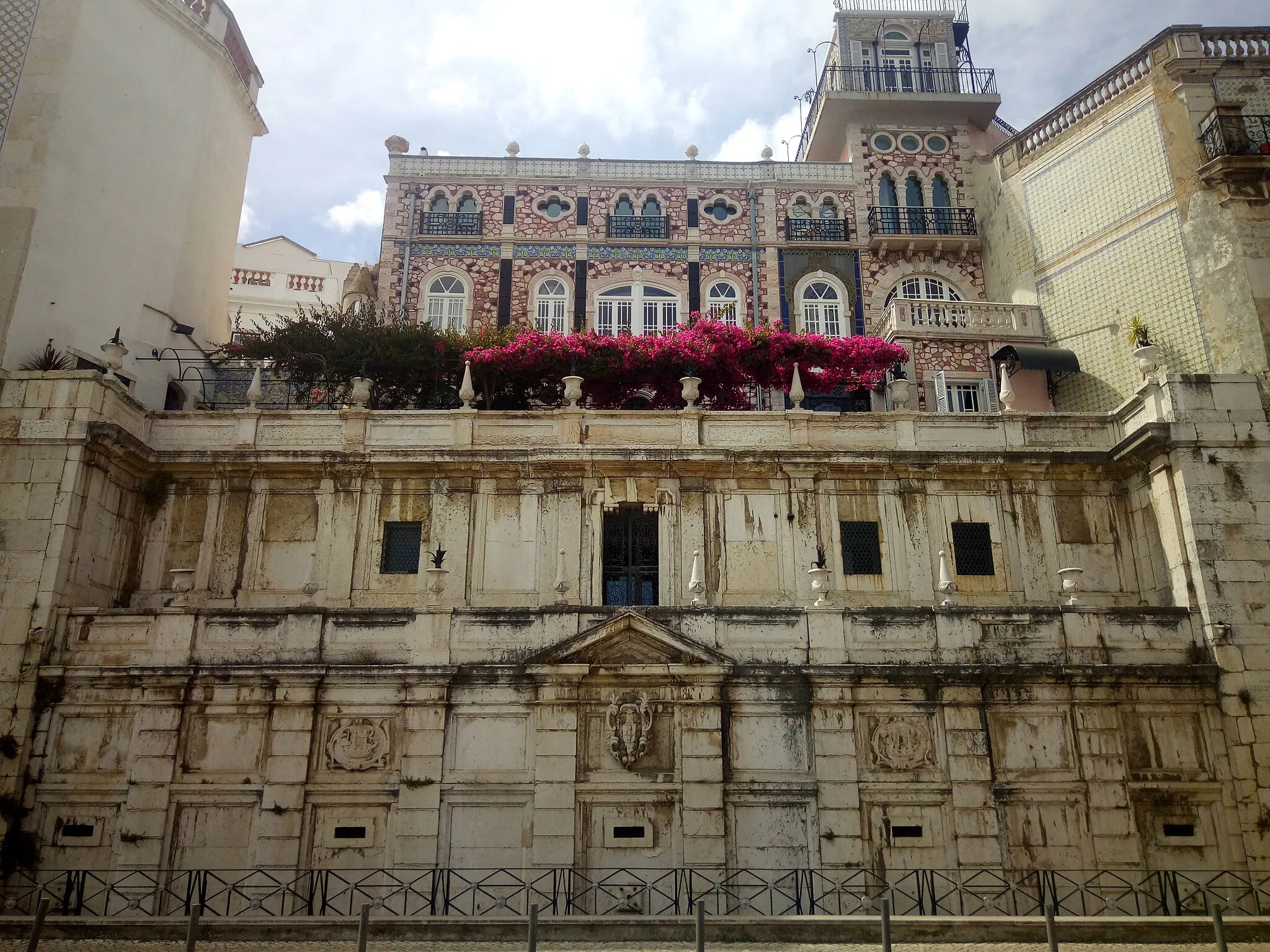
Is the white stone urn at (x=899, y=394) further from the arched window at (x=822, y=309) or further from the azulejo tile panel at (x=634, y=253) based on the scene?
the azulejo tile panel at (x=634, y=253)

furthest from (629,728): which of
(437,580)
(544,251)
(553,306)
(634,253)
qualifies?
(544,251)

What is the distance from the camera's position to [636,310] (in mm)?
28922

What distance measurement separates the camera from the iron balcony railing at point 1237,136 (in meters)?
23.8

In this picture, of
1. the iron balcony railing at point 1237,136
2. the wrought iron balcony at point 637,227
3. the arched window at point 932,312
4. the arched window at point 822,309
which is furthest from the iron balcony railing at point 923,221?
the iron balcony railing at point 1237,136

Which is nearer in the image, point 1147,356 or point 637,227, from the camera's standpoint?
point 1147,356

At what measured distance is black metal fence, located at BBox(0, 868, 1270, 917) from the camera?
15727mm

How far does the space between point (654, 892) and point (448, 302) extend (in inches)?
722

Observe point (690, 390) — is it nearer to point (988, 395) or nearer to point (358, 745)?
point (988, 395)

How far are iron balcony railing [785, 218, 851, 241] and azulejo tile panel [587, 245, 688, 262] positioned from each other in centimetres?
325

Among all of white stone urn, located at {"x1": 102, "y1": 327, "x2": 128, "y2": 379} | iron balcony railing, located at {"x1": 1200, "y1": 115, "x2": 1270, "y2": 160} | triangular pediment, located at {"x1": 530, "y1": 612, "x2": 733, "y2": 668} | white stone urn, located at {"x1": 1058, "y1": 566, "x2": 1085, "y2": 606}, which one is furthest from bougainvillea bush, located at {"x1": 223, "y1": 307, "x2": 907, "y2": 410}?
iron balcony railing, located at {"x1": 1200, "y1": 115, "x2": 1270, "y2": 160}

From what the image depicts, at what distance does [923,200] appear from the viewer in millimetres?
30609

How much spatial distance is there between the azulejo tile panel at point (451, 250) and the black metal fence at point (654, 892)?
18420mm

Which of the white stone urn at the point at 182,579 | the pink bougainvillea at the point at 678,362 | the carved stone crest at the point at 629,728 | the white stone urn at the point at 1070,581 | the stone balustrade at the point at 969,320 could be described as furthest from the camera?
the stone balustrade at the point at 969,320

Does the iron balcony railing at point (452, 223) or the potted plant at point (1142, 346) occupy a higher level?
the iron balcony railing at point (452, 223)
